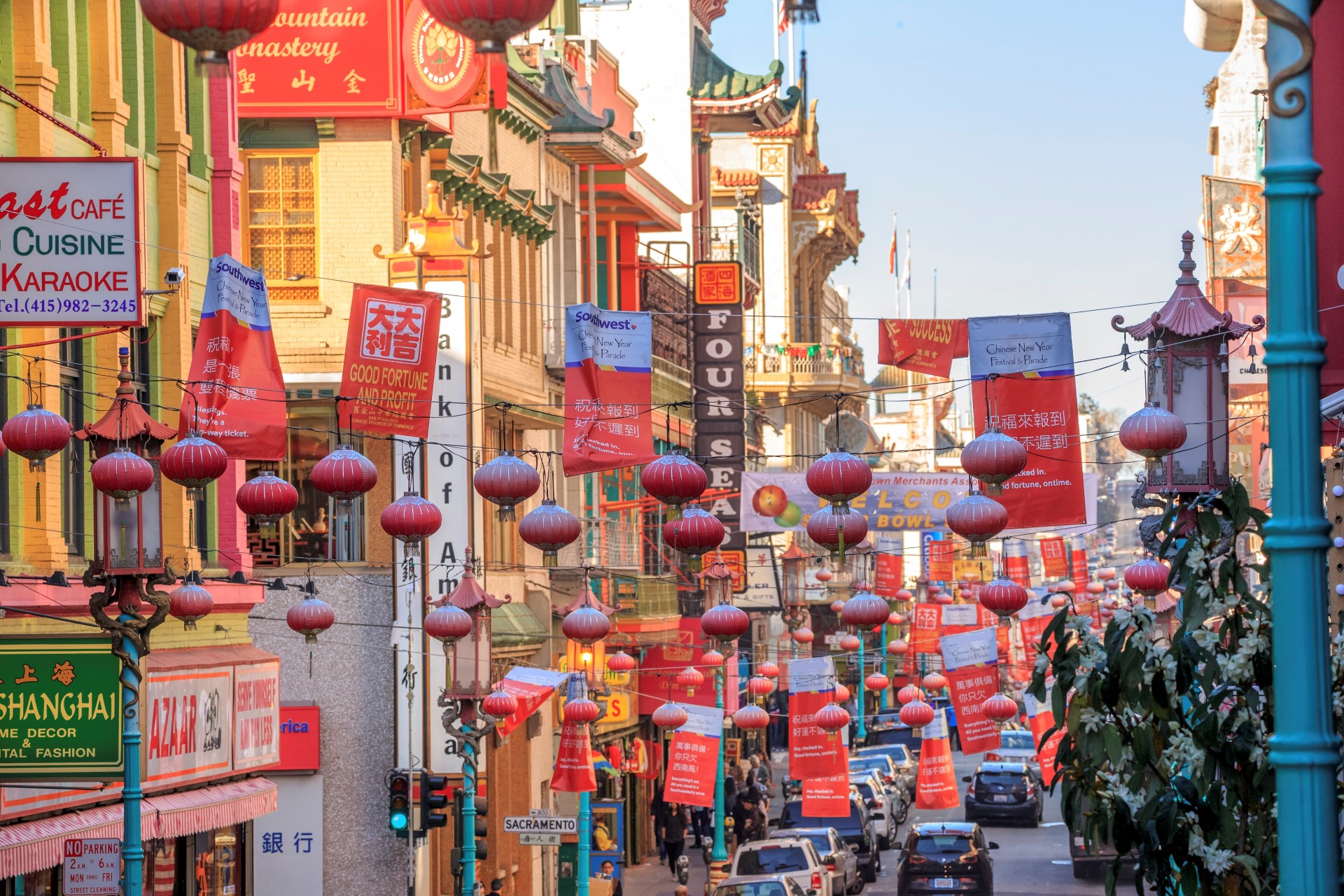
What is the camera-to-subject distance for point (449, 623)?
2355 centimetres

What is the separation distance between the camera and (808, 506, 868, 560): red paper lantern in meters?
19.6

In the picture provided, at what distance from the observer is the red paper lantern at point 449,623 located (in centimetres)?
2352

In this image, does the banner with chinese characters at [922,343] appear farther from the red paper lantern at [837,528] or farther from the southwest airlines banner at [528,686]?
the southwest airlines banner at [528,686]

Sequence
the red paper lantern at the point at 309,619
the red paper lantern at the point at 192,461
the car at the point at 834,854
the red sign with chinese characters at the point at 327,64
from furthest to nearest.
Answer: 1. the car at the point at 834,854
2. the red sign with chinese characters at the point at 327,64
3. the red paper lantern at the point at 309,619
4. the red paper lantern at the point at 192,461

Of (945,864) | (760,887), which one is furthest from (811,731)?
(760,887)

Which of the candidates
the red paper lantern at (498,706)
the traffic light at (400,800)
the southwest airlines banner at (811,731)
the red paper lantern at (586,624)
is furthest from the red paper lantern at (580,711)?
the southwest airlines banner at (811,731)

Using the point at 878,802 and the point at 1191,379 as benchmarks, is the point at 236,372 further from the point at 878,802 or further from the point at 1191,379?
the point at 878,802

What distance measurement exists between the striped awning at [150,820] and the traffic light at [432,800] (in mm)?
1922

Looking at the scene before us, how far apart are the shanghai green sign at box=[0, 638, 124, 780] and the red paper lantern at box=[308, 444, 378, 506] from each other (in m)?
2.40

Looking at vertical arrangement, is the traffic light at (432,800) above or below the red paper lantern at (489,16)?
below

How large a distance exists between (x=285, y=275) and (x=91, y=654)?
14.6 m

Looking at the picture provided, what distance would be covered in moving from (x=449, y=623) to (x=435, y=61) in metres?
11.1

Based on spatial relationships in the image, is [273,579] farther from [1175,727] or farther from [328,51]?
[1175,727]


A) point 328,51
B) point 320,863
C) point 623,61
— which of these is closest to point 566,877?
point 320,863
